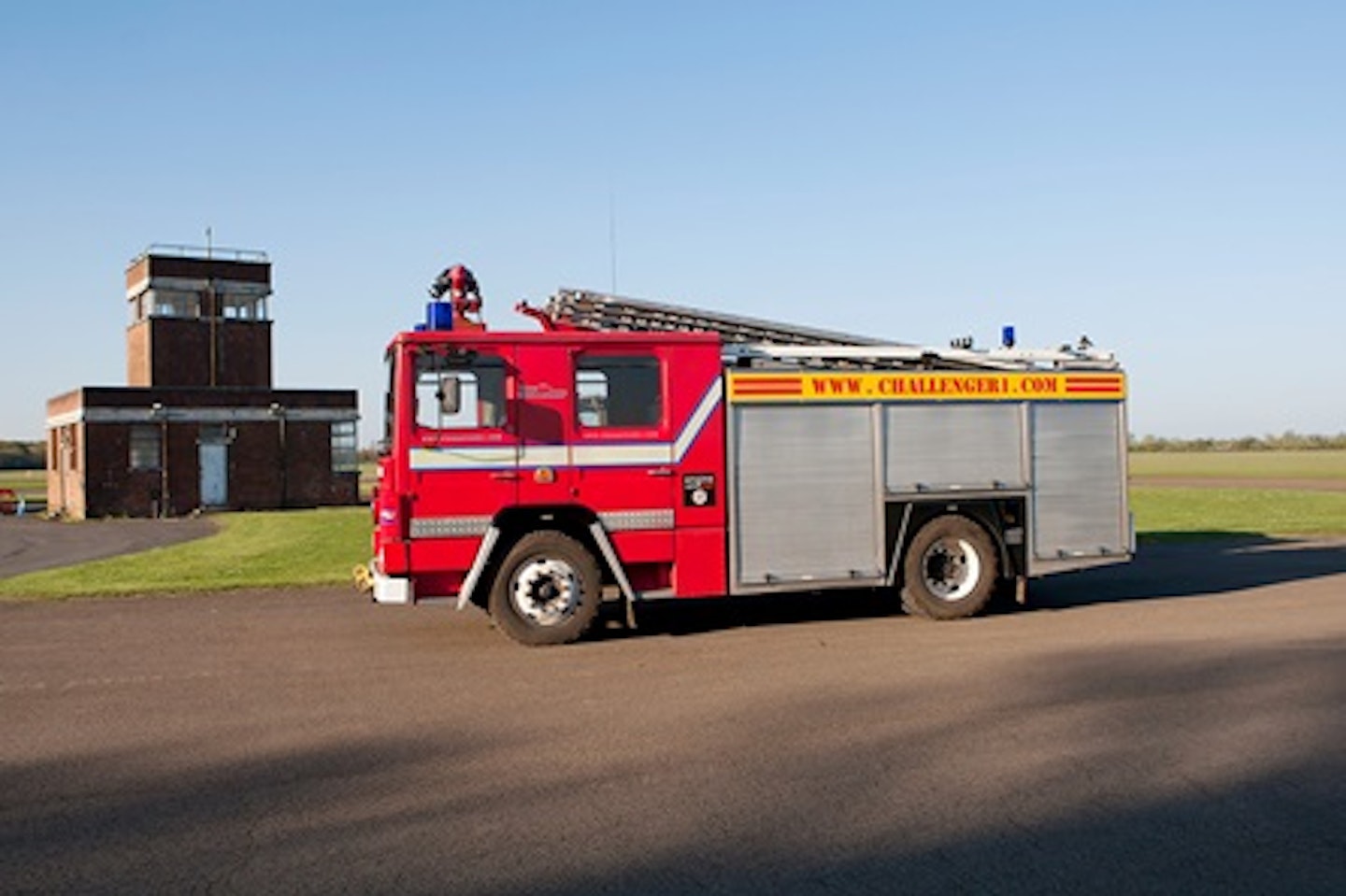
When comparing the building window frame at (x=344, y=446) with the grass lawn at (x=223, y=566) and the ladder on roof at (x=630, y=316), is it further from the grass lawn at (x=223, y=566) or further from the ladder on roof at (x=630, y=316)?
the ladder on roof at (x=630, y=316)

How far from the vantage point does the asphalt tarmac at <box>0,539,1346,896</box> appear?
16.6 ft

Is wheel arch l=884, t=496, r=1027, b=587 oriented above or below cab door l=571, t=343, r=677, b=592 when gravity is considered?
below

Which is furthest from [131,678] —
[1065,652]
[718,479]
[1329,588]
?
[1329,588]

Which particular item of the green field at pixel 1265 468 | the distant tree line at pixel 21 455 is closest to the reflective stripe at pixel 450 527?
the green field at pixel 1265 468

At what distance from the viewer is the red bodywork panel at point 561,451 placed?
10.9m

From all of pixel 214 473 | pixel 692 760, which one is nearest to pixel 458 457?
pixel 692 760

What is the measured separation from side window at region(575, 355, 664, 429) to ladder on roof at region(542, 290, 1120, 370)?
601 millimetres

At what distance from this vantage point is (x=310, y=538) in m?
26.6

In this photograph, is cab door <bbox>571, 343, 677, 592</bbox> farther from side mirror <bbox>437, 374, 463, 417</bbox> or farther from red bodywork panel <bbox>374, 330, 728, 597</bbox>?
side mirror <bbox>437, 374, 463, 417</bbox>

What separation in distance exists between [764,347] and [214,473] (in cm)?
3732

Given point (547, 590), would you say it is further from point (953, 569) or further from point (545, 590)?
point (953, 569)

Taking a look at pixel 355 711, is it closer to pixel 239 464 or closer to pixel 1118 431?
pixel 1118 431

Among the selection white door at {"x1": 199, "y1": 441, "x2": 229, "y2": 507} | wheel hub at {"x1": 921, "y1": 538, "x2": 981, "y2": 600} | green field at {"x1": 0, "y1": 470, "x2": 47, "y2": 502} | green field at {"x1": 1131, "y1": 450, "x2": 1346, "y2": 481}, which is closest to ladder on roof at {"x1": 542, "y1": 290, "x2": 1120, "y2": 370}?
wheel hub at {"x1": 921, "y1": 538, "x2": 981, "y2": 600}

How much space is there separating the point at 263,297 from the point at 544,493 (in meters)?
44.3
